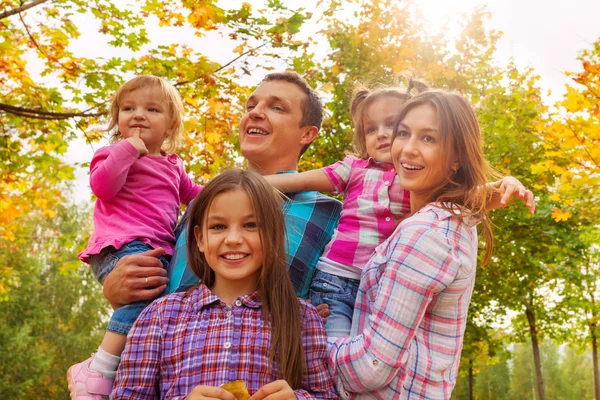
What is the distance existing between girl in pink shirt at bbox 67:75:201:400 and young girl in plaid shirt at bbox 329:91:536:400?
1051 millimetres

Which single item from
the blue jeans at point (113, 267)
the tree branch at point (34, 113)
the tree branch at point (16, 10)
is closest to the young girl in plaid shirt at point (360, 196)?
the blue jeans at point (113, 267)

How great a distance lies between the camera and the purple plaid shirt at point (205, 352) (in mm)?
2170

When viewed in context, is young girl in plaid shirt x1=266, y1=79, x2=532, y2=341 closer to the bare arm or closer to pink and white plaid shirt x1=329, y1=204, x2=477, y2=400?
the bare arm

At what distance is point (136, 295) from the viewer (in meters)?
2.67

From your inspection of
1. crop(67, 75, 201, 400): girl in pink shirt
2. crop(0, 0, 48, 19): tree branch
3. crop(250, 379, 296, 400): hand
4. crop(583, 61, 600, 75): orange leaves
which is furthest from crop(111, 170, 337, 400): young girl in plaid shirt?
crop(0, 0, 48, 19): tree branch

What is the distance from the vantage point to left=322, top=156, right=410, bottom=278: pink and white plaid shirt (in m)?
2.68

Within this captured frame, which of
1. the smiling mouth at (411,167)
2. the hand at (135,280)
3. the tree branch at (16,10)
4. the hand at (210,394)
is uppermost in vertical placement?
the tree branch at (16,10)

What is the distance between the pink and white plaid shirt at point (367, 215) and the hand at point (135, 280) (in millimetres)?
787

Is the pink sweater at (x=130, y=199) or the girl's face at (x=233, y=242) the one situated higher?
the pink sweater at (x=130, y=199)

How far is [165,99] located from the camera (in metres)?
3.34

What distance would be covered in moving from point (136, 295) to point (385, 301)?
3.87ft

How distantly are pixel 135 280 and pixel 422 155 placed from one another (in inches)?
54.3

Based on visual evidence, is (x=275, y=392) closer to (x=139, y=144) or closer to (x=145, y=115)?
(x=139, y=144)

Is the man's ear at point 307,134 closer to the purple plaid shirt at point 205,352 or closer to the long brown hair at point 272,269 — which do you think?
the long brown hair at point 272,269
